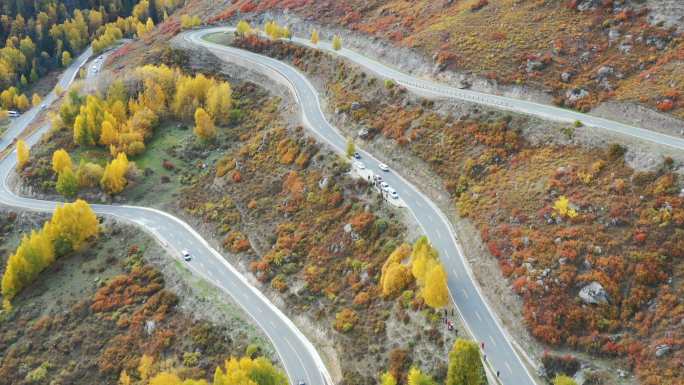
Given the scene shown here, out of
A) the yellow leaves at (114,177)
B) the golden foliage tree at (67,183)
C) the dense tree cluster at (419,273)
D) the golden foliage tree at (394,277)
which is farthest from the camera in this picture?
the yellow leaves at (114,177)

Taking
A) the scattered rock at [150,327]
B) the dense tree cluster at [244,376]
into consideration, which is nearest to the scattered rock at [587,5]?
the dense tree cluster at [244,376]

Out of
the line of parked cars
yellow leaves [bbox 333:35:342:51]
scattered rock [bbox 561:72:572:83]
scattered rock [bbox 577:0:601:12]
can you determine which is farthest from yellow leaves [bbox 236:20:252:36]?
scattered rock [bbox 561:72:572:83]

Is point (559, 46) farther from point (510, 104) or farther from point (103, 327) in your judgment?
point (103, 327)

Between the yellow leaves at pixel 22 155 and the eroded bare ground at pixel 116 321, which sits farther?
the yellow leaves at pixel 22 155

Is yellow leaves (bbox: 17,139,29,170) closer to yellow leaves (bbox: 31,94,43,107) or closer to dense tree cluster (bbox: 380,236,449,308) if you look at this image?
yellow leaves (bbox: 31,94,43,107)

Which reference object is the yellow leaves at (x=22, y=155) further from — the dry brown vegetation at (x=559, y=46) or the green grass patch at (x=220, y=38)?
the dry brown vegetation at (x=559, y=46)

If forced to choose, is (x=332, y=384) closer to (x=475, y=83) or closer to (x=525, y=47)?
(x=475, y=83)
